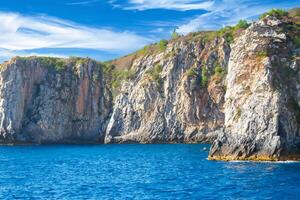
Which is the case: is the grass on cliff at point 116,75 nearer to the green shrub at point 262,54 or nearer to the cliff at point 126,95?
the cliff at point 126,95

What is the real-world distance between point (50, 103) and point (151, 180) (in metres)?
79.9

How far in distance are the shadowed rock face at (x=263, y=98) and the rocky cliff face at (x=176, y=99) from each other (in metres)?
42.2

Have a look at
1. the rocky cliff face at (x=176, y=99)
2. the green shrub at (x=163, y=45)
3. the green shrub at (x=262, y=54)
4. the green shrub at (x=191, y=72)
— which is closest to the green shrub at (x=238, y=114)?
the green shrub at (x=262, y=54)

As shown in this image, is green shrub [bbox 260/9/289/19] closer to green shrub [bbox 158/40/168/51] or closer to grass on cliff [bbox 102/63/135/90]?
green shrub [bbox 158/40/168/51]

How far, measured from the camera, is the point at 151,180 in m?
51.4

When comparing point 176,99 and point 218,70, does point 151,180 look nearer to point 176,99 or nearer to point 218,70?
point 176,99

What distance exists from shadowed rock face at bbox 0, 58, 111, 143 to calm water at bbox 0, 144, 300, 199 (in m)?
50.8

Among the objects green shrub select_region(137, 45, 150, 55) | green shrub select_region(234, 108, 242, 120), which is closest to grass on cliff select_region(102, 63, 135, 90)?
green shrub select_region(137, 45, 150, 55)

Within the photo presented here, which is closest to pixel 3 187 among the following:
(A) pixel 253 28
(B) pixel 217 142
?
(B) pixel 217 142

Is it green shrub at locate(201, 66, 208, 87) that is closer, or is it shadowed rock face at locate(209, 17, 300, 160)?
shadowed rock face at locate(209, 17, 300, 160)

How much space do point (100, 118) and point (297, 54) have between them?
6784cm

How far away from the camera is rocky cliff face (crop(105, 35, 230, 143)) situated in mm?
114875

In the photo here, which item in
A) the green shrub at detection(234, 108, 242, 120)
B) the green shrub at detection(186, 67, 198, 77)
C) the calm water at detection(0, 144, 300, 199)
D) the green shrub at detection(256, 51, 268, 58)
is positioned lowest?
the calm water at detection(0, 144, 300, 199)

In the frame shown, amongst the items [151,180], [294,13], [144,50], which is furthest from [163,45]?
[151,180]
